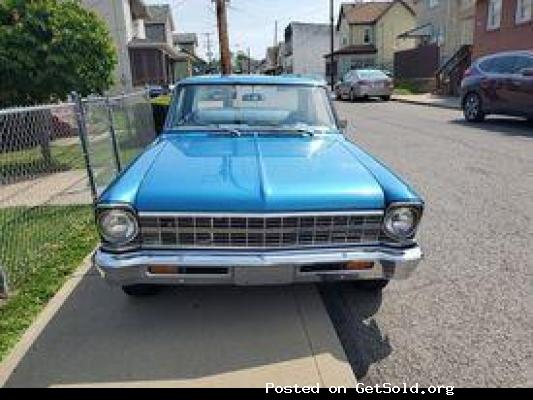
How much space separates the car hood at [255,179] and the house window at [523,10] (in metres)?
20.6

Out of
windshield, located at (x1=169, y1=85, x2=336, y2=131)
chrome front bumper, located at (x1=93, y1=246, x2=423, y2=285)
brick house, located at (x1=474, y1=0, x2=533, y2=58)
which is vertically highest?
brick house, located at (x1=474, y1=0, x2=533, y2=58)

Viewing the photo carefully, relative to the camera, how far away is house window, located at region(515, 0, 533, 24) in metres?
Answer: 21.3

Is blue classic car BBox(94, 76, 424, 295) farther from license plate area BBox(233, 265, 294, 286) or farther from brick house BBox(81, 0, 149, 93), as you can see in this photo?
brick house BBox(81, 0, 149, 93)

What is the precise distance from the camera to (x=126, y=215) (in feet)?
10.8

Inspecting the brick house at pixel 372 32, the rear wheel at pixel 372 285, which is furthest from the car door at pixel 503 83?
the brick house at pixel 372 32

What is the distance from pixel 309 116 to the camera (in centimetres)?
496

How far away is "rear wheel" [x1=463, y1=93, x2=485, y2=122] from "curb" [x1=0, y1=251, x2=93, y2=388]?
1188 cm

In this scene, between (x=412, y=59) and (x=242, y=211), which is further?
(x=412, y=59)

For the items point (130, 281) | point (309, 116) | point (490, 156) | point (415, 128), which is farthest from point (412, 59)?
point (130, 281)

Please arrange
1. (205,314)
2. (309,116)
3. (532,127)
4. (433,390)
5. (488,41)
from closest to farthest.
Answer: (433,390), (205,314), (309,116), (532,127), (488,41)

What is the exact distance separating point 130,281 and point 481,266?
2902 millimetres

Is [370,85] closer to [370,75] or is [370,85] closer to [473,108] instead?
[370,75]

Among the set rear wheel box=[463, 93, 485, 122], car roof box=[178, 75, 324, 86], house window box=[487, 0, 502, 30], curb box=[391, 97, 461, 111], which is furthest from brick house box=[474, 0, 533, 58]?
car roof box=[178, 75, 324, 86]

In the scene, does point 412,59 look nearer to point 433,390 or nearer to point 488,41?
point 488,41
